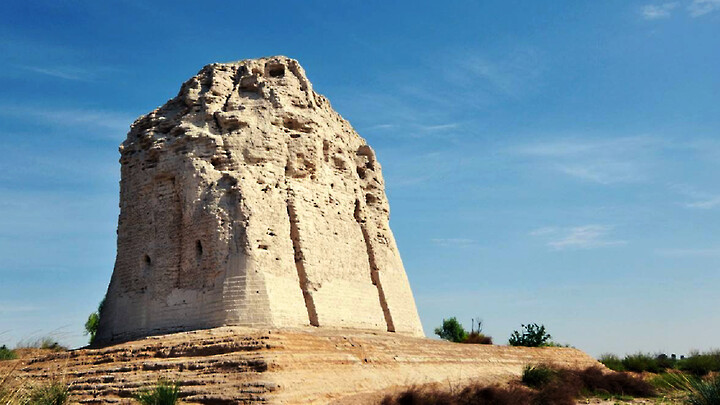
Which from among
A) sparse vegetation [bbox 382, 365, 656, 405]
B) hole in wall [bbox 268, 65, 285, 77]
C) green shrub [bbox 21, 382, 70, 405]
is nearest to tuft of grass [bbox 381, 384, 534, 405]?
sparse vegetation [bbox 382, 365, 656, 405]

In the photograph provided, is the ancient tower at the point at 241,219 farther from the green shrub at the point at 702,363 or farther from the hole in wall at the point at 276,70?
the green shrub at the point at 702,363

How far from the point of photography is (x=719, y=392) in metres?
10.6

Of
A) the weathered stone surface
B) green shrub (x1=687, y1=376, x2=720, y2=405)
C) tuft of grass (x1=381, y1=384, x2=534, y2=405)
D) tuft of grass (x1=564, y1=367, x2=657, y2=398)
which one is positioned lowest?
tuft of grass (x1=564, y1=367, x2=657, y2=398)

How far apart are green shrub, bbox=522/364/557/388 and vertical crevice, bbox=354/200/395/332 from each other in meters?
4.90

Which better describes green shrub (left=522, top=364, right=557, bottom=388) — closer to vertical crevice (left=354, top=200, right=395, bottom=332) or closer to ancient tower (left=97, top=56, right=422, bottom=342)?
ancient tower (left=97, top=56, right=422, bottom=342)

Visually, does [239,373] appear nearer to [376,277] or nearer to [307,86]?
[376,277]

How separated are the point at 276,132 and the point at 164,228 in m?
4.28

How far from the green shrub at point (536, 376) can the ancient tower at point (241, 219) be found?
472cm

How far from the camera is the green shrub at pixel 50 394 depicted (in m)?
11.5

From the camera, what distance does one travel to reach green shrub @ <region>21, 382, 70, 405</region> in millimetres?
11504

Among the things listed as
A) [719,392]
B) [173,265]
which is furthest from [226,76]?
[719,392]

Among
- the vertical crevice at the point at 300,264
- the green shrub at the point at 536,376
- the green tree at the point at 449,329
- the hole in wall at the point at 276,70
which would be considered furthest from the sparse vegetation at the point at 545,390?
the green tree at the point at 449,329

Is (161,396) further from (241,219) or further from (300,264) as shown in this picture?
(300,264)

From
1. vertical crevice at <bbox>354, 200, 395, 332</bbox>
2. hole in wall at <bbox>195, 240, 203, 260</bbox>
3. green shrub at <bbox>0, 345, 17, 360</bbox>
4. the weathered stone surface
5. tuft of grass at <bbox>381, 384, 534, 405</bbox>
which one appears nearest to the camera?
the weathered stone surface
